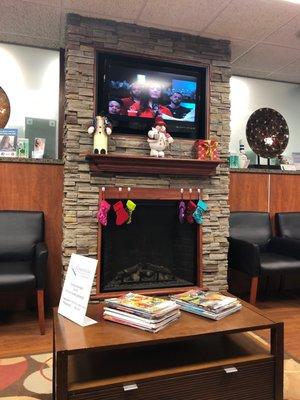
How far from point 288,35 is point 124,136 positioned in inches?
63.5

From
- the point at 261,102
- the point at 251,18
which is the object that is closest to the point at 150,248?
the point at 251,18

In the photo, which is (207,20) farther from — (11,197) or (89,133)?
(11,197)

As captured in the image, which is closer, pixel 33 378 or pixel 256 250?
pixel 33 378

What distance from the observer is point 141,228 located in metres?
2.87

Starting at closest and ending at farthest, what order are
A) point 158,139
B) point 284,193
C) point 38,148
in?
point 158,139
point 38,148
point 284,193

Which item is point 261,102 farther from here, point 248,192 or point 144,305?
point 144,305

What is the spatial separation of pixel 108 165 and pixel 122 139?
11.6 inches

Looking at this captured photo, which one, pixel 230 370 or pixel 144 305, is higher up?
pixel 144 305

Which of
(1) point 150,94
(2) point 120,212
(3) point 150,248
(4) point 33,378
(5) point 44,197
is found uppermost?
(1) point 150,94

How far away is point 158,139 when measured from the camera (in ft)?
8.91

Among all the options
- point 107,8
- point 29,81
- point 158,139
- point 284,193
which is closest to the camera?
point 107,8

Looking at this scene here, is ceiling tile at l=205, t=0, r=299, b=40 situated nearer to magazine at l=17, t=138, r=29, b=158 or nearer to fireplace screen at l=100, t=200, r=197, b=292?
fireplace screen at l=100, t=200, r=197, b=292

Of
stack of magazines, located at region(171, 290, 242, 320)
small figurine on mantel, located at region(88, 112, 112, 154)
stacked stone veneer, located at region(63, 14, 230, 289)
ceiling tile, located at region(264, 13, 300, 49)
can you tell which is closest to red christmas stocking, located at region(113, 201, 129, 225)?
stacked stone veneer, located at region(63, 14, 230, 289)

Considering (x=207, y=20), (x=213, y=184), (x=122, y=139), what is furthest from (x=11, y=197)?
(x=207, y=20)
